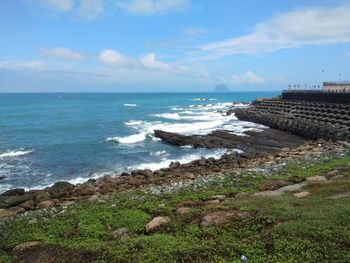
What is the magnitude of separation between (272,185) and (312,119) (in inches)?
1253

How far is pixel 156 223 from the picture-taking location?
11930mm

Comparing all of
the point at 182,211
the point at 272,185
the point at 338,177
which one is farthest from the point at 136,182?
the point at 338,177

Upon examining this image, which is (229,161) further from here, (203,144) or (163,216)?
(163,216)

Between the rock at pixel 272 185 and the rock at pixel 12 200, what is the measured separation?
12440 millimetres

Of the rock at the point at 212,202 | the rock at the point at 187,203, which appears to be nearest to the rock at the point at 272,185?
the rock at the point at 212,202

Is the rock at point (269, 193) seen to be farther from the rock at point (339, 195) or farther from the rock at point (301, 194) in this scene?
the rock at point (339, 195)

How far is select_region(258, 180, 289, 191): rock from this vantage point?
52.7 feet

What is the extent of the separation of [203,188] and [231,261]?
7987 mm

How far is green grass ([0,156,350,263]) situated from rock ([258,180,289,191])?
60.6 inches

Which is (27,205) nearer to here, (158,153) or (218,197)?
(218,197)

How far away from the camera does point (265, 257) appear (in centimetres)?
909

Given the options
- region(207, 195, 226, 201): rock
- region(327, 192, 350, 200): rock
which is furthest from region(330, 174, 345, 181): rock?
region(207, 195, 226, 201): rock

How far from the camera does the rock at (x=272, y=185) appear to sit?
16.1 metres

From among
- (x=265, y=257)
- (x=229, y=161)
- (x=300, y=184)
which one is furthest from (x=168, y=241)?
(x=229, y=161)
